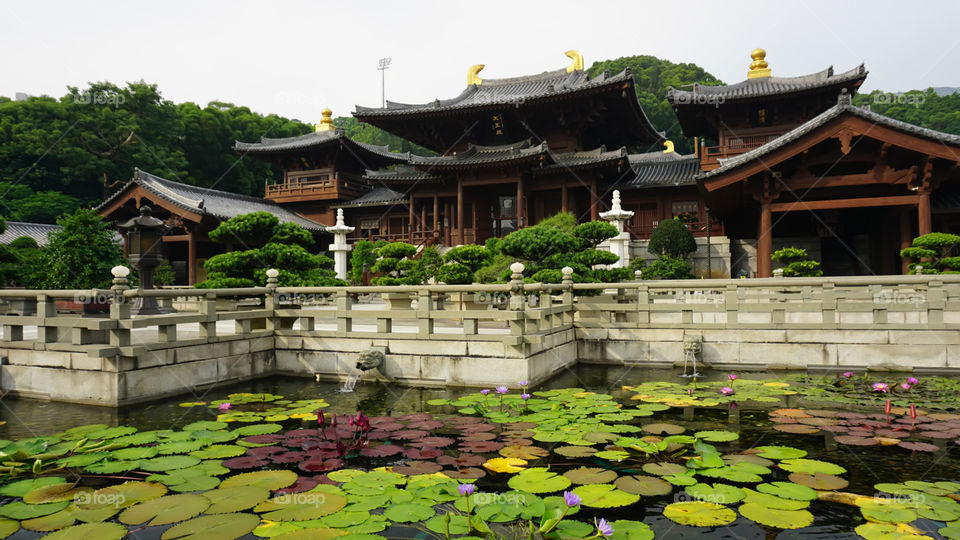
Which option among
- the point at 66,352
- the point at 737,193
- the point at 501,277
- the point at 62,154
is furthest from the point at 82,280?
the point at 62,154

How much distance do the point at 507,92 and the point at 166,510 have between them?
91.6 feet

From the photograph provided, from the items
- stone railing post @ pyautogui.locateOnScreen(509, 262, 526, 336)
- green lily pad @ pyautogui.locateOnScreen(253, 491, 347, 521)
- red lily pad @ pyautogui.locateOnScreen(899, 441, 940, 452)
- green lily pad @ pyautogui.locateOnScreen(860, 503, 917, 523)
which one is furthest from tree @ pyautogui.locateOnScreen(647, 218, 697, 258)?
green lily pad @ pyautogui.locateOnScreen(253, 491, 347, 521)

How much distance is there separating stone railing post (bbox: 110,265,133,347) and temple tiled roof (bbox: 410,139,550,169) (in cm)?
1670

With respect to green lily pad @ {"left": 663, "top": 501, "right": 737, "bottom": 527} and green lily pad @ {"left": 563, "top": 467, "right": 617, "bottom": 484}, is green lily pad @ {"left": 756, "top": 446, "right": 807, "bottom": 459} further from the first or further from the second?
green lily pad @ {"left": 563, "top": 467, "right": 617, "bottom": 484}

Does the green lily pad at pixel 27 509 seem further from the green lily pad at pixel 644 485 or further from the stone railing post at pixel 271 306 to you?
the stone railing post at pixel 271 306

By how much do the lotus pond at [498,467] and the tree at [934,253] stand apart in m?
6.36

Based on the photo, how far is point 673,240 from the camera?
19.0 metres

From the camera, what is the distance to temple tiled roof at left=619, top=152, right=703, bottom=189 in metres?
23.8

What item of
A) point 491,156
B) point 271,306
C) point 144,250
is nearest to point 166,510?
point 271,306

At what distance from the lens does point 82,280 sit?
47.9 feet

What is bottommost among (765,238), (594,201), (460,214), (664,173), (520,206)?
(765,238)

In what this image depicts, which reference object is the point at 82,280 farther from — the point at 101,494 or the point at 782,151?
the point at 782,151

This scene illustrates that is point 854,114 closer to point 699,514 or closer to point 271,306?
point 699,514

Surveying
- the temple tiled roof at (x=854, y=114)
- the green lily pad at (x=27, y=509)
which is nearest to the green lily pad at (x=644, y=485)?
the green lily pad at (x=27, y=509)
